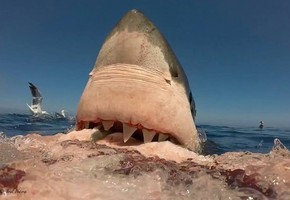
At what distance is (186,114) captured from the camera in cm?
279

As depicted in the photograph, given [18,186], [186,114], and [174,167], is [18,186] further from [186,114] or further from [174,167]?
[186,114]

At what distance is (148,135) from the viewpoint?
2598 millimetres

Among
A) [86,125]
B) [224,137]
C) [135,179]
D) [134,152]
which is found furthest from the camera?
[224,137]

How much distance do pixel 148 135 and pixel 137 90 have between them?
1.08ft

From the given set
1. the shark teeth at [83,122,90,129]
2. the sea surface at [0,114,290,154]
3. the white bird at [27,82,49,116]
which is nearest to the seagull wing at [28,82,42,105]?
the white bird at [27,82,49,116]

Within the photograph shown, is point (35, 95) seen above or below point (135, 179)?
above

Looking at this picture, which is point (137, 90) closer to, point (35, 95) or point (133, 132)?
point (133, 132)

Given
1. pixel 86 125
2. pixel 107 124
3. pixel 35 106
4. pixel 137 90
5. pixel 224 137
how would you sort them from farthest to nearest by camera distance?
pixel 35 106
pixel 224 137
pixel 86 125
pixel 107 124
pixel 137 90

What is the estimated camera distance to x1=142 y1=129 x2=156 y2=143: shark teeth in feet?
8.45

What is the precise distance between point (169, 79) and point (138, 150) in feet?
2.14

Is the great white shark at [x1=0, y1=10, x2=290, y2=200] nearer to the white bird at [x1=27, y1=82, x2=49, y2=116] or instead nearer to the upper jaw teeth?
the upper jaw teeth

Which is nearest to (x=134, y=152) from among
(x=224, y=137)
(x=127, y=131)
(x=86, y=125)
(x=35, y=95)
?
(x=127, y=131)

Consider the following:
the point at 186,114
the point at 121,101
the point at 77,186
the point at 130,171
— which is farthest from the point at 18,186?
the point at 186,114

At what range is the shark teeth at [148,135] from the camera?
2.58 m
